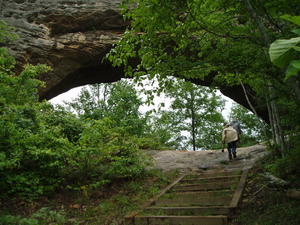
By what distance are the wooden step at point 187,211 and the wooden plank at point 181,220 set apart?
0.26 m

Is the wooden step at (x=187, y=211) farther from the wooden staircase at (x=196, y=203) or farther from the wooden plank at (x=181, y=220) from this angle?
the wooden plank at (x=181, y=220)

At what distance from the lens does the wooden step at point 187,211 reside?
4.28m

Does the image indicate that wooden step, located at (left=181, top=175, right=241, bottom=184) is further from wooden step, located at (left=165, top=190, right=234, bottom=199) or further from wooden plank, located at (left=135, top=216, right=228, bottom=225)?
wooden plank, located at (left=135, top=216, right=228, bottom=225)

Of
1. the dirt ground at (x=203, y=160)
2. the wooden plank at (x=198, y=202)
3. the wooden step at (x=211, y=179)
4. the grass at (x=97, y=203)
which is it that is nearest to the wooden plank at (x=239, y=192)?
the wooden plank at (x=198, y=202)

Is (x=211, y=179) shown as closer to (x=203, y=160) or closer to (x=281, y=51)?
(x=203, y=160)

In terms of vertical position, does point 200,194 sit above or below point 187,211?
above

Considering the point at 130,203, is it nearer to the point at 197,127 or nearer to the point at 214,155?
the point at 214,155

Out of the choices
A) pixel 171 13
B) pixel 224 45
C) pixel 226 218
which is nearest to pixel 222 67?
pixel 224 45

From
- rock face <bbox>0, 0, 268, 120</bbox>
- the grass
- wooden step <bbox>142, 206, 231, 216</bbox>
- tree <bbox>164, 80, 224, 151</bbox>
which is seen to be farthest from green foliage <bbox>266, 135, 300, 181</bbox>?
tree <bbox>164, 80, 224, 151</bbox>

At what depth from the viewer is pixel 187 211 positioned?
457cm

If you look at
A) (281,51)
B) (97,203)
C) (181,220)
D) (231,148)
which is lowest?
(181,220)

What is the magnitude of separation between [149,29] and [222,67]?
1.21 metres

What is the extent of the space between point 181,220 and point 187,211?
36 cm

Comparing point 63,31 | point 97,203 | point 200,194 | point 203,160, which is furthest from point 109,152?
point 63,31
